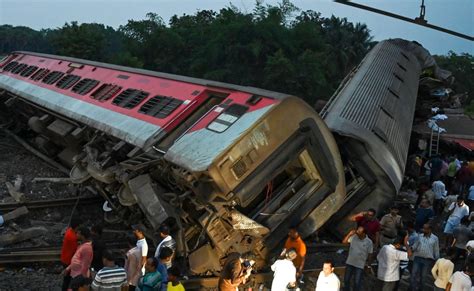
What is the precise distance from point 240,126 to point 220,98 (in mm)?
1896

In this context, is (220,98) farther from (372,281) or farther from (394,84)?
(394,84)

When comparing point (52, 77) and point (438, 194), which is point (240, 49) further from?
point (438, 194)

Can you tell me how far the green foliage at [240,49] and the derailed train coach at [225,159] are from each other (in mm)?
23869

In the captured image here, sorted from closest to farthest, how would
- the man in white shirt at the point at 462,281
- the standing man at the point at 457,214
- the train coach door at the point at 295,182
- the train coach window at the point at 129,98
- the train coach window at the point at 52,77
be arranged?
the man in white shirt at the point at 462,281
the train coach door at the point at 295,182
the standing man at the point at 457,214
the train coach window at the point at 129,98
the train coach window at the point at 52,77

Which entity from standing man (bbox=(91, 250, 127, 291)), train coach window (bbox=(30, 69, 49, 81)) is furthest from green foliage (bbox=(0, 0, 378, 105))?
standing man (bbox=(91, 250, 127, 291))

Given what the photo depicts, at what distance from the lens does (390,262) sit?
7219 mm

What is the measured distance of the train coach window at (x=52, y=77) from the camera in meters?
14.7

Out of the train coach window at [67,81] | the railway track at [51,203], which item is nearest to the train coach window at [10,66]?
the train coach window at [67,81]

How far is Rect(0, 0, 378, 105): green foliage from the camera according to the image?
116ft

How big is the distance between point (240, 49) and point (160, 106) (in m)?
28.3

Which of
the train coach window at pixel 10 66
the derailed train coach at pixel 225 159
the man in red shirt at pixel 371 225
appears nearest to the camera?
the derailed train coach at pixel 225 159

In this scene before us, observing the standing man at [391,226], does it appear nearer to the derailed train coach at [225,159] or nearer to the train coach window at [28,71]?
the derailed train coach at [225,159]

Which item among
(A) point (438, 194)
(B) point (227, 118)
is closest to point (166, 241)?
(B) point (227, 118)

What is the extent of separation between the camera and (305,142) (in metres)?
7.26
